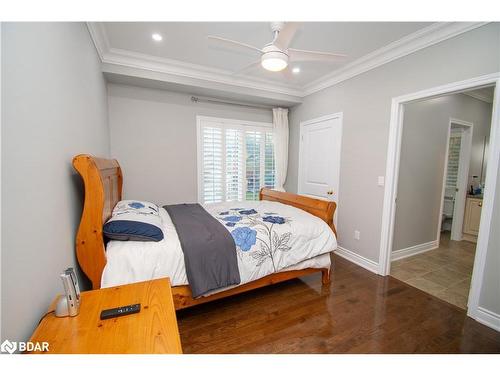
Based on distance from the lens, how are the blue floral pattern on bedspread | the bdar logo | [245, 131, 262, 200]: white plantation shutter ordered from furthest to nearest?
[245, 131, 262, 200]: white plantation shutter, the blue floral pattern on bedspread, the bdar logo

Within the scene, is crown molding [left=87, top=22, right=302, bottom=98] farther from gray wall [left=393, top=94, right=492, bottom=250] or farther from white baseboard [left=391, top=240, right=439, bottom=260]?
white baseboard [left=391, top=240, right=439, bottom=260]

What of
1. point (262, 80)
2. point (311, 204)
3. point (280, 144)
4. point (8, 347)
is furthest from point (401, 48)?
point (8, 347)

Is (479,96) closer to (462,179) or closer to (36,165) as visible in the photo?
(462,179)

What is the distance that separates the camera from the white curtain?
4176 mm

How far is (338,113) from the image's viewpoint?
3273 mm

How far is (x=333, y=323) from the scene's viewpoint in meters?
1.84

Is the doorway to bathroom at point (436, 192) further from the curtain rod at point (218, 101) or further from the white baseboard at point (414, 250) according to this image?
the curtain rod at point (218, 101)

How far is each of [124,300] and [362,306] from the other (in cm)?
207

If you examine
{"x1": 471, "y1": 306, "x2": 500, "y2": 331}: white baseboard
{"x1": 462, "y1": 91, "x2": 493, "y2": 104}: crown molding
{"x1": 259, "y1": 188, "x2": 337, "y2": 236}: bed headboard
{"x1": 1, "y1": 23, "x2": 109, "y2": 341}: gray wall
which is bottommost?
{"x1": 471, "y1": 306, "x2": 500, "y2": 331}: white baseboard

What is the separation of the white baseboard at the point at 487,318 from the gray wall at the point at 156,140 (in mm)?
3616

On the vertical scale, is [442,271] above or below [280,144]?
below

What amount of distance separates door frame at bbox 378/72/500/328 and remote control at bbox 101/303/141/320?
2.67 m

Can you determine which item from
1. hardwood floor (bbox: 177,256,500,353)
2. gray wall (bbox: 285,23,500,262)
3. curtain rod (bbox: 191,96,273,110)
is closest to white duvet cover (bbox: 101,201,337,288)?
hardwood floor (bbox: 177,256,500,353)

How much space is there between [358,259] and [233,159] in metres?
2.55
